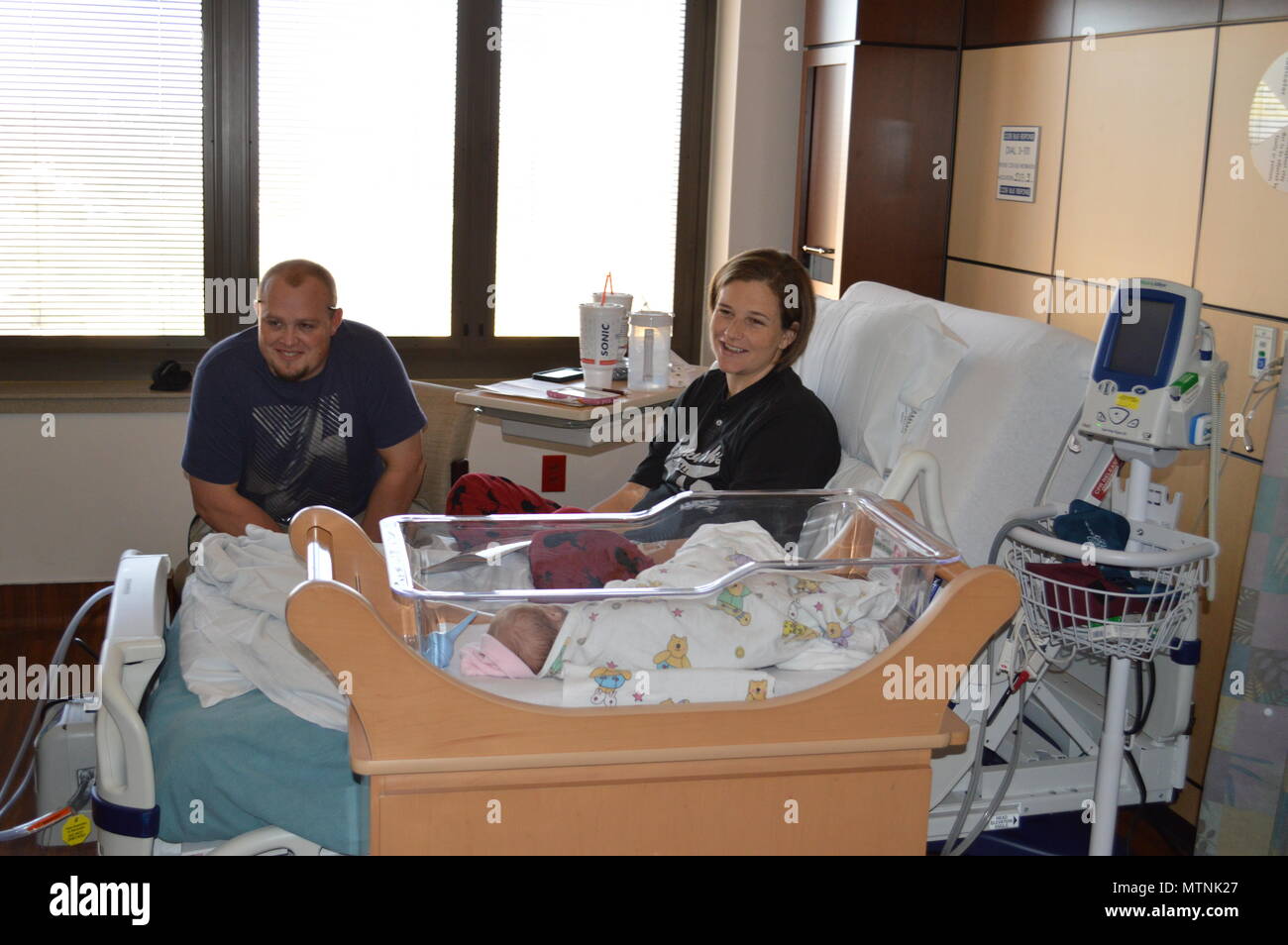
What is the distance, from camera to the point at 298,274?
274 centimetres

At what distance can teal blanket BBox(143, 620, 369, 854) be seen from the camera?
1.64 meters

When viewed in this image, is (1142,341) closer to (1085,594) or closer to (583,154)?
(1085,594)

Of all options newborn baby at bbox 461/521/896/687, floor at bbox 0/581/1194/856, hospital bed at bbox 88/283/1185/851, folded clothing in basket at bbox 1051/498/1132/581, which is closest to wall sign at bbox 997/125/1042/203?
hospital bed at bbox 88/283/1185/851

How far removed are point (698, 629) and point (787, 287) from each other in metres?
1.26

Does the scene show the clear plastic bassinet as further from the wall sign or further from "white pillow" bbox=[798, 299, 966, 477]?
the wall sign

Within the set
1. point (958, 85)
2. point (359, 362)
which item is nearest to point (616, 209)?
point (958, 85)

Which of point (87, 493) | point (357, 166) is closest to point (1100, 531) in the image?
point (357, 166)

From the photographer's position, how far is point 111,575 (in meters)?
3.84

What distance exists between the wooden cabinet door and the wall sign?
18.1 inches

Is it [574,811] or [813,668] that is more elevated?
[813,668]

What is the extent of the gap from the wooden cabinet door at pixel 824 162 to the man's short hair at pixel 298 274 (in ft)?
5.11
